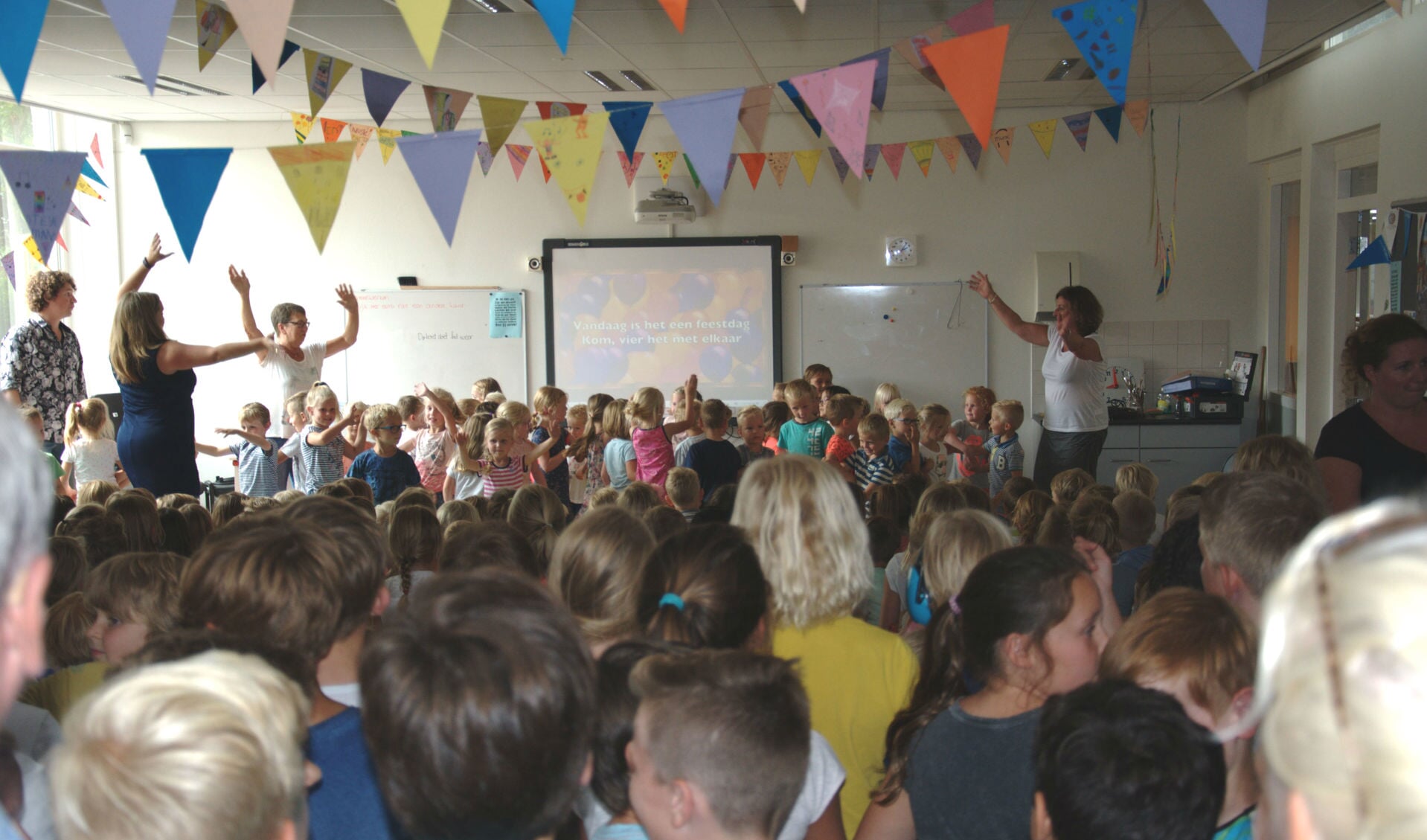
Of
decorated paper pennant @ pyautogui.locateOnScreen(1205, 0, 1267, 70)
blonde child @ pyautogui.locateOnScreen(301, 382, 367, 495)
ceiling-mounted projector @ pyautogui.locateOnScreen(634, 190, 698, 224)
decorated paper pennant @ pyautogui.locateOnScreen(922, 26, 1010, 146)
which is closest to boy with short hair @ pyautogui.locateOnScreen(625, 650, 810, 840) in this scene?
decorated paper pennant @ pyautogui.locateOnScreen(1205, 0, 1267, 70)

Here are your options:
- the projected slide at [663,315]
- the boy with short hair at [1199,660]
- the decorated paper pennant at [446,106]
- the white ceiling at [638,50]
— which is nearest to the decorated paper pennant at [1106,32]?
the white ceiling at [638,50]

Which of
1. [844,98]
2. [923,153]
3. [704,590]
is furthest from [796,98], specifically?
[704,590]

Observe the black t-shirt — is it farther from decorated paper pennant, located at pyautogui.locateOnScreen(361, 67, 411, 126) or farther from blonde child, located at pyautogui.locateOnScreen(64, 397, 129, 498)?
blonde child, located at pyautogui.locateOnScreen(64, 397, 129, 498)

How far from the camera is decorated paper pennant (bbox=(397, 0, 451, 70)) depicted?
2730mm

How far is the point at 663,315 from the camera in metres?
8.07

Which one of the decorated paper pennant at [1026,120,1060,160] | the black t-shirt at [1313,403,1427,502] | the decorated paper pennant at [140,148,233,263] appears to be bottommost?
the black t-shirt at [1313,403,1427,502]

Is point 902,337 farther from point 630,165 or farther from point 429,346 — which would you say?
point 429,346

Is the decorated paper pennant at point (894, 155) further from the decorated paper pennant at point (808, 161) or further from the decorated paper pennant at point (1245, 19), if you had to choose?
the decorated paper pennant at point (1245, 19)

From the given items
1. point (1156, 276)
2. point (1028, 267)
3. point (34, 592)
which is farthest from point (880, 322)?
point (34, 592)

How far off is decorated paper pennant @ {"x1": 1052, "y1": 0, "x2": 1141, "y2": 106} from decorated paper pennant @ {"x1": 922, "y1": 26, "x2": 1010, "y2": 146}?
25 cm

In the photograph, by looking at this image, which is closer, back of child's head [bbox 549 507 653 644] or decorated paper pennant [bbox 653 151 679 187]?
back of child's head [bbox 549 507 653 644]

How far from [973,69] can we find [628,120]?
153 cm

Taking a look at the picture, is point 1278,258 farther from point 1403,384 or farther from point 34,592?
point 34,592

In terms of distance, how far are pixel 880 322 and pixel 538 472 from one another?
3563mm
